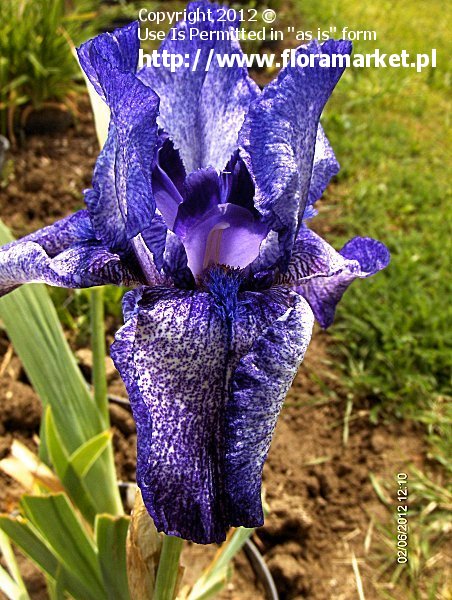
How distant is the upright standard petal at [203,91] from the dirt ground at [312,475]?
831 millimetres

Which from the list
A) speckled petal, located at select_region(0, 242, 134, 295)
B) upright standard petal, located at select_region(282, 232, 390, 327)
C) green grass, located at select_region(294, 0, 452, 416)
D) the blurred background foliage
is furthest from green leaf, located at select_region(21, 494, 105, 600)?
green grass, located at select_region(294, 0, 452, 416)

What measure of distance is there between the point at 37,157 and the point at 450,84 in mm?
2428

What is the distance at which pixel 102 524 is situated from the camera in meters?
0.81

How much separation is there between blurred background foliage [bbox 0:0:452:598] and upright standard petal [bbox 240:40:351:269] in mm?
1147

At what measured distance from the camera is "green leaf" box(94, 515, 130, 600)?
0.81 metres

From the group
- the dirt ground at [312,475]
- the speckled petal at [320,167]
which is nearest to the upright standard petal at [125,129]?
the speckled petal at [320,167]

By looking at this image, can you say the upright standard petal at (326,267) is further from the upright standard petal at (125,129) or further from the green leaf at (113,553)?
the green leaf at (113,553)

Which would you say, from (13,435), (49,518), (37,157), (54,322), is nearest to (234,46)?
(54,322)

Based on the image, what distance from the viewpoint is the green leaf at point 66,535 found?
816 millimetres

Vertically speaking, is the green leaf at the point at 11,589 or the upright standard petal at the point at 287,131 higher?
the upright standard petal at the point at 287,131

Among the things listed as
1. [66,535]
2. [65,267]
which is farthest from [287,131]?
[66,535]

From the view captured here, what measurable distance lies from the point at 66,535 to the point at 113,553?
0.07 meters

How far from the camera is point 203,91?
0.78 metres

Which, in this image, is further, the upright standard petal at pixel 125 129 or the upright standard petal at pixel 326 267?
the upright standard petal at pixel 326 267
